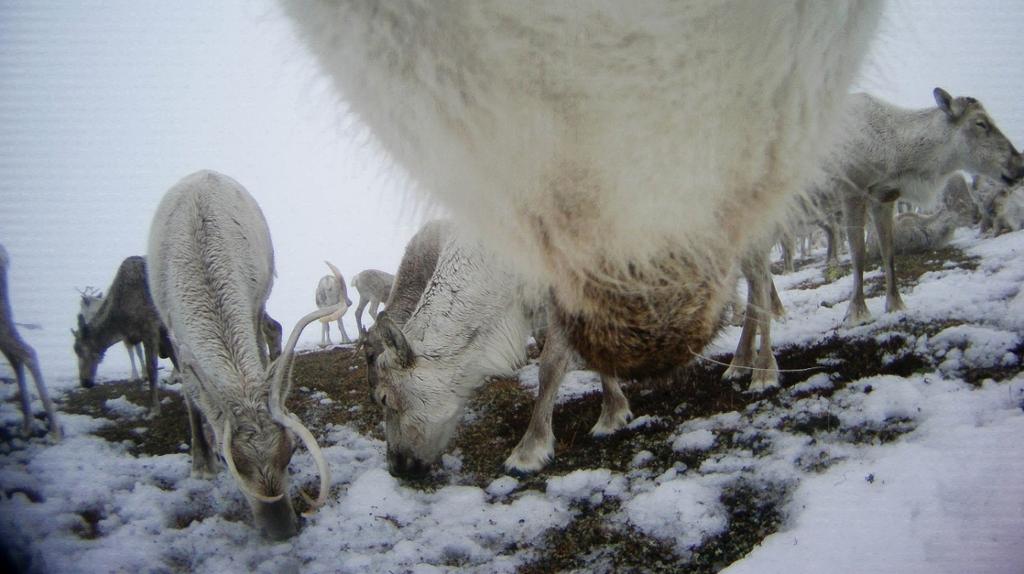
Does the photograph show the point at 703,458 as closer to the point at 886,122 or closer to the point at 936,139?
the point at 936,139

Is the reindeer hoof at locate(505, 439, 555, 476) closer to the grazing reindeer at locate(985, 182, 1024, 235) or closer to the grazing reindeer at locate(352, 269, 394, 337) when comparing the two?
the grazing reindeer at locate(985, 182, 1024, 235)

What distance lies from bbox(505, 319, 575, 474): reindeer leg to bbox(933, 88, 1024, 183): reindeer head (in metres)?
2.79

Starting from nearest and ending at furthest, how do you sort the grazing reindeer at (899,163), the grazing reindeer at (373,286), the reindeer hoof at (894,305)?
the grazing reindeer at (899,163) → the reindeer hoof at (894,305) → the grazing reindeer at (373,286)

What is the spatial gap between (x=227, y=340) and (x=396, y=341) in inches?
35.8

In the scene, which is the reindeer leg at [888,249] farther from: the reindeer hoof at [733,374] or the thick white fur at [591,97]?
the thick white fur at [591,97]

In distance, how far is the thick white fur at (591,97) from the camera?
396 millimetres

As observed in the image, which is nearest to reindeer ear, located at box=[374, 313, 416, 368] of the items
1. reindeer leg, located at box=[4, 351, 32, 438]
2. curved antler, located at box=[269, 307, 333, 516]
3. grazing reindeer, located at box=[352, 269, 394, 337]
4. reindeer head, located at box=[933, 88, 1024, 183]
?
curved antler, located at box=[269, 307, 333, 516]

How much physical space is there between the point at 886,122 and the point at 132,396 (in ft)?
24.7

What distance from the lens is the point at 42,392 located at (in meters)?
1.62

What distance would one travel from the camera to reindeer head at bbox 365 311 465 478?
2.79 m

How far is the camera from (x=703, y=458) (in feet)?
7.46

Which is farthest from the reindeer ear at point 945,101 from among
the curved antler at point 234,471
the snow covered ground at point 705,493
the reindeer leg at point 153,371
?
the reindeer leg at point 153,371

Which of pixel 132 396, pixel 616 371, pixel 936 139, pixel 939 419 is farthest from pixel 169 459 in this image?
pixel 936 139

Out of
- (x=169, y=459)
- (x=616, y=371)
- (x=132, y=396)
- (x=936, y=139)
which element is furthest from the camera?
(x=132, y=396)
